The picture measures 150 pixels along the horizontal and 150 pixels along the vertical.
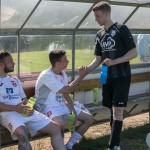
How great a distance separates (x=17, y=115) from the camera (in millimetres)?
4676

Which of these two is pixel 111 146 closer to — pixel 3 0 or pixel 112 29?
pixel 112 29

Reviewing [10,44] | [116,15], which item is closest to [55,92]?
[10,44]

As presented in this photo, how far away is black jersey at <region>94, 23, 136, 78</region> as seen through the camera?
16.5 feet

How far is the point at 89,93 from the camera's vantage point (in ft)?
22.0

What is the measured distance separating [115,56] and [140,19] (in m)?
2.56

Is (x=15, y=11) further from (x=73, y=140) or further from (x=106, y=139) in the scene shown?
(x=106, y=139)

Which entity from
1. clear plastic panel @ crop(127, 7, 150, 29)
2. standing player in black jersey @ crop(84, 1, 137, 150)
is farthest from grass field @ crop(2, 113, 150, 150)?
clear plastic panel @ crop(127, 7, 150, 29)

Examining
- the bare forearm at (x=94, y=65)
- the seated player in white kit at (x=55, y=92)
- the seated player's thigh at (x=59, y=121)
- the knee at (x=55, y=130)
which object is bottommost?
the knee at (x=55, y=130)

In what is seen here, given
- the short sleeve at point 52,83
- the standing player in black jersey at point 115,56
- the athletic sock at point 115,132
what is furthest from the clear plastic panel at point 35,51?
the athletic sock at point 115,132

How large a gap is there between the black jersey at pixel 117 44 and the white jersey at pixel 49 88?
25.5 inches

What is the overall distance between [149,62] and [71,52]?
216 cm

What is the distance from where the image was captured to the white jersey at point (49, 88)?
16.5ft

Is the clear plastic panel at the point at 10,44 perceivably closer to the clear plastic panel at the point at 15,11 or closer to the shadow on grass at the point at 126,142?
the clear plastic panel at the point at 15,11

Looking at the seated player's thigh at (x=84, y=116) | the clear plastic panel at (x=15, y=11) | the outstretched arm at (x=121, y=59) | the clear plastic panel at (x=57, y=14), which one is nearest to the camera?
the outstretched arm at (x=121, y=59)
